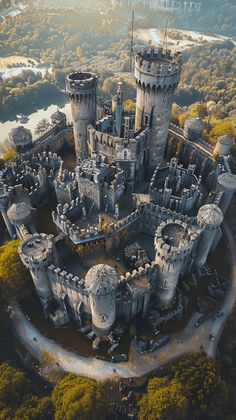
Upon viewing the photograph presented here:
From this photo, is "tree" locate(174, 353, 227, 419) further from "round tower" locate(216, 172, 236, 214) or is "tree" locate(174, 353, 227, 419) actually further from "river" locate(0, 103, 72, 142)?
"river" locate(0, 103, 72, 142)

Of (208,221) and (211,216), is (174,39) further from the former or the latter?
(208,221)

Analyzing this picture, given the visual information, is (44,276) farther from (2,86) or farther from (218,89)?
(218,89)

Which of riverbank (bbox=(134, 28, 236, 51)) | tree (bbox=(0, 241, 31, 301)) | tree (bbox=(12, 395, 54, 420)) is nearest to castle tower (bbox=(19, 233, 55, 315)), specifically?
tree (bbox=(0, 241, 31, 301))

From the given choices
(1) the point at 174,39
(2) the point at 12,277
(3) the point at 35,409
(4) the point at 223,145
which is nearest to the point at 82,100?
(4) the point at 223,145

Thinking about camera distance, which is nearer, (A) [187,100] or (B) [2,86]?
(B) [2,86]

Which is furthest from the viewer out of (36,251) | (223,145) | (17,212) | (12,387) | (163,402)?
(223,145)

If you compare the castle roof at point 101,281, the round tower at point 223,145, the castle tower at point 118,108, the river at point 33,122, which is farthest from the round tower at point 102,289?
the river at point 33,122

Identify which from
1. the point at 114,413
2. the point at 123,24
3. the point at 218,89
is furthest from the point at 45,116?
the point at 123,24
